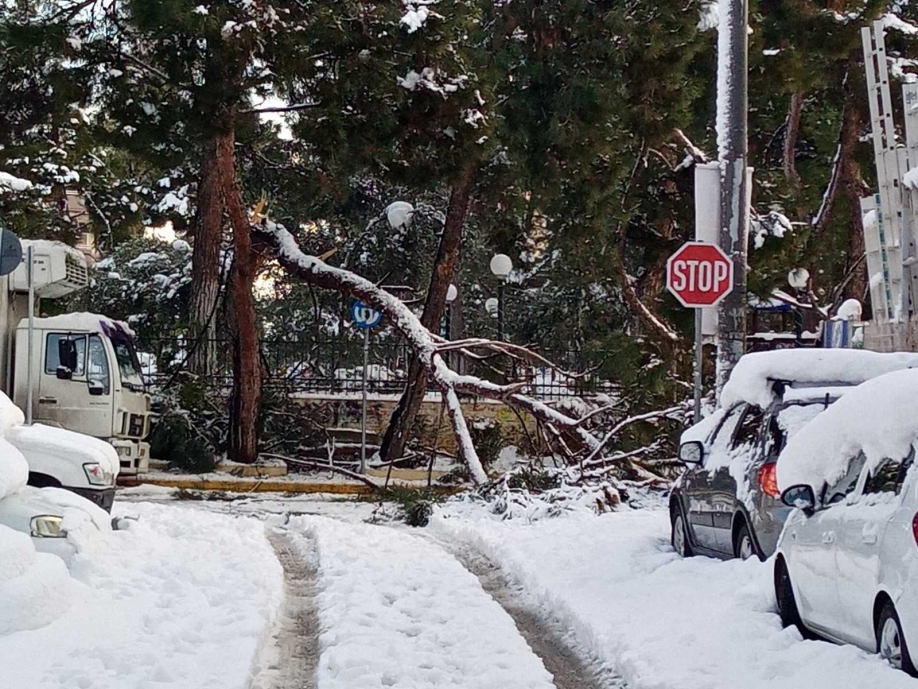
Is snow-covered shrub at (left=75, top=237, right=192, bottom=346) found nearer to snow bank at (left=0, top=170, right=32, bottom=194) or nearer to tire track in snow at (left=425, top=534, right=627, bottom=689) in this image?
snow bank at (left=0, top=170, right=32, bottom=194)

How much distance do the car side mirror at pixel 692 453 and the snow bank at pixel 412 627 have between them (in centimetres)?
211

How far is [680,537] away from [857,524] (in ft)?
16.0

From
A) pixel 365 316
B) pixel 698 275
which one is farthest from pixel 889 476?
A: pixel 365 316

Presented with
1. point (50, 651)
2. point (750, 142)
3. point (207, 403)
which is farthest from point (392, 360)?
point (50, 651)

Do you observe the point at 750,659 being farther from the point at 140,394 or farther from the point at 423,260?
the point at 423,260

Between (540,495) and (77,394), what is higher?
(77,394)

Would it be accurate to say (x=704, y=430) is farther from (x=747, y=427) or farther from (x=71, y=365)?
(x=71, y=365)

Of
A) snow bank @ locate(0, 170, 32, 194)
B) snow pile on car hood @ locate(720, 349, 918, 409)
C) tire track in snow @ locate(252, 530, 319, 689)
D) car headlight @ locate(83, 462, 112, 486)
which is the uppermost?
snow bank @ locate(0, 170, 32, 194)

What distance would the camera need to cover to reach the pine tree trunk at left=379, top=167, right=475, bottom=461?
22203mm

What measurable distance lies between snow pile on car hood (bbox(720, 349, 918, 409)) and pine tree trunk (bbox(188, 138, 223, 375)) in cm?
1460

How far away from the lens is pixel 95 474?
11820mm

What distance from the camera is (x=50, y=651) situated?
704cm

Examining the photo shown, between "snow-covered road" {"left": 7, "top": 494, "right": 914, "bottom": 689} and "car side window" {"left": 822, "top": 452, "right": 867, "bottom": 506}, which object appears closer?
"snow-covered road" {"left": 7, "top": 494, "right": 914, "bottom": 689}

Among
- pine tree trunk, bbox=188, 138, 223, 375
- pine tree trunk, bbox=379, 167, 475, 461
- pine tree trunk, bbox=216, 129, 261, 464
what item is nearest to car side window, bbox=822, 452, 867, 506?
pine tree trunk, bbox=379, 167, 475, 461
